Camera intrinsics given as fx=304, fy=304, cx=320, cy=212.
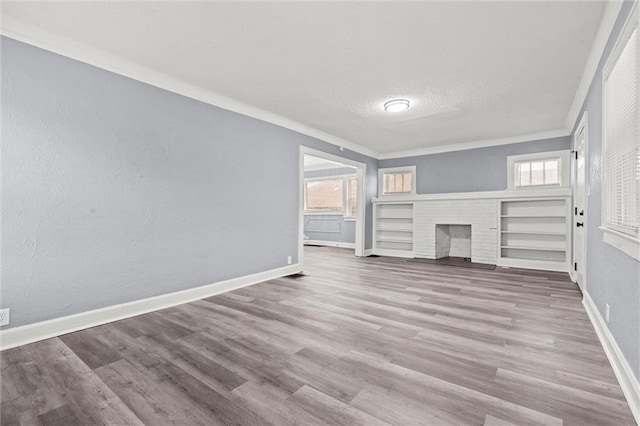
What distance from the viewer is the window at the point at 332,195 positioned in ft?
29.3

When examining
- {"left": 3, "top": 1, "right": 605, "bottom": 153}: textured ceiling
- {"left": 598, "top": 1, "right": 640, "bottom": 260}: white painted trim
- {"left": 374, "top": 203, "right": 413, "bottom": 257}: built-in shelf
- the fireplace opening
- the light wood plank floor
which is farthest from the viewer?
{"left": 374, "top": 203, "right": 413, "bottom": 257}: built-in shelf

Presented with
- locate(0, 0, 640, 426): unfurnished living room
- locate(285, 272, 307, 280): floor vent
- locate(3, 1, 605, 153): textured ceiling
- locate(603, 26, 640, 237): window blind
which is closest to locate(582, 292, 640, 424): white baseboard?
locate(0, 0, 640, 426): unfurnished living room

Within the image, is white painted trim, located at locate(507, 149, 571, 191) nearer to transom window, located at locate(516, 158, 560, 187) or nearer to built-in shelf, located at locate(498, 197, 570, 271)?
transom window, located at locate(516, 158, 560, 187)

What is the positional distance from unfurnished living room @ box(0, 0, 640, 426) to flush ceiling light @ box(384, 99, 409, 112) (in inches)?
1.6

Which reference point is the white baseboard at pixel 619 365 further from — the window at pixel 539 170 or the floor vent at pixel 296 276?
the window at pixel 539 170

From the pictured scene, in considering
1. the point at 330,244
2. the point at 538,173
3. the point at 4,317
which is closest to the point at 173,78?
the point at 4,317

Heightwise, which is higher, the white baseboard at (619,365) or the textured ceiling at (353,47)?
the textured ceiling at (353,47)

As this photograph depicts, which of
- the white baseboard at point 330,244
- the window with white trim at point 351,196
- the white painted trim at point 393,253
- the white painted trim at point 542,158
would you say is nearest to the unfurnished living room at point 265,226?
the white painted trim at point 542,158

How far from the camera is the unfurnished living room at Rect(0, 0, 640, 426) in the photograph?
1766 mm

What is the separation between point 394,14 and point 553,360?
279 centimetres

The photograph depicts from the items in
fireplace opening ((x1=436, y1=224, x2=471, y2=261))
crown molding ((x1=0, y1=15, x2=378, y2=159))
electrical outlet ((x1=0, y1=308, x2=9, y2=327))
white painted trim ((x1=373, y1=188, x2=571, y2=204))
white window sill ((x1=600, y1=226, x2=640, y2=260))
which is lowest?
electrical outlet ((x1=0, y1=308, x2=9, y2=327))

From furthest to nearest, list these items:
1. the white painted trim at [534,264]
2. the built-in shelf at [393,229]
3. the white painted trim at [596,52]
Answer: the built-in shelf at [393,229] < the white painted trim at [534,264] < the white painted trim at [596,52]

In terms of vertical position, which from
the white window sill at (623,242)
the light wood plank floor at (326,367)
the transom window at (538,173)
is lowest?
the light wood plank floor at (326,367)

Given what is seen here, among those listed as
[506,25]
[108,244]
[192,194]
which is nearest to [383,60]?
[506,25]
